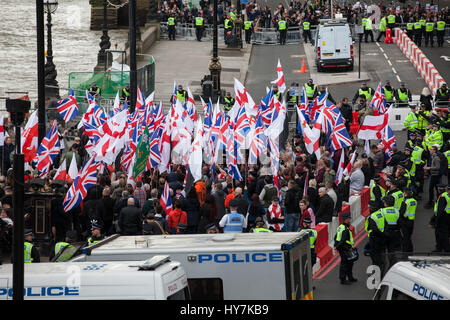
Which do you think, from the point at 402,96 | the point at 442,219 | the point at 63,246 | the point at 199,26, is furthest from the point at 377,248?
the point at 199,26

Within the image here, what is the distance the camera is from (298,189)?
20.3 meters

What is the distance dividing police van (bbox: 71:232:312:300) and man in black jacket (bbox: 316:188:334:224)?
21.9 feet

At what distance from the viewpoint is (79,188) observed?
20.1 metres

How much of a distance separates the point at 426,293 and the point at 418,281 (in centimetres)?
21

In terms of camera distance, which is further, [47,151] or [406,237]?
[47,151]

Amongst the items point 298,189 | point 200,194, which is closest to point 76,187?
point 200,194

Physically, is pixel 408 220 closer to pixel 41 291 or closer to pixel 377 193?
pixel 377 193

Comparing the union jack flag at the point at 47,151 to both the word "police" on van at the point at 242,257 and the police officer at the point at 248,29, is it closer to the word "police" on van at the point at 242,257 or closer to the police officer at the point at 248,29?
the word "police" on van at the point at 242,257

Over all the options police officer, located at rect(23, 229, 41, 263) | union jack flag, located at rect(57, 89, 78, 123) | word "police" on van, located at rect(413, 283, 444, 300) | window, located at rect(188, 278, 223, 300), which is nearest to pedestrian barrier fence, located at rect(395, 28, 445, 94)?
union jack flag, located at rect(57, 89, 78, 123)

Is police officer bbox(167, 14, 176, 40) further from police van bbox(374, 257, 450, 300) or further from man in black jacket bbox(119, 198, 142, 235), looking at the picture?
police van bbox(374, 257, 450, 300)

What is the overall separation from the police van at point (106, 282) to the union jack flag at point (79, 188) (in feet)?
27.4

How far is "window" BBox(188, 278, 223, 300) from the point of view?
13398 millimetres

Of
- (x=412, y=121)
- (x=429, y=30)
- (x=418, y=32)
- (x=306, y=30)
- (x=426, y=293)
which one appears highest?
(x=426, y=293)
